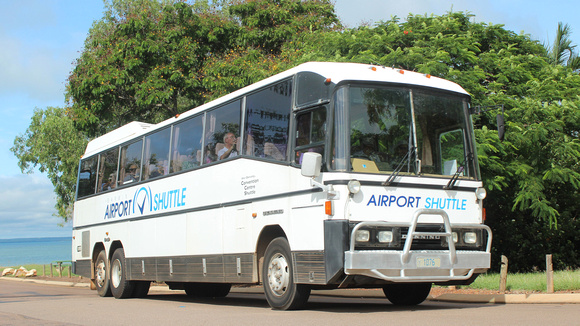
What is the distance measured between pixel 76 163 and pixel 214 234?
2450cm

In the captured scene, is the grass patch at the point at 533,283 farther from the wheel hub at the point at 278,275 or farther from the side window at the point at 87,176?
the side window at the point at 87,176

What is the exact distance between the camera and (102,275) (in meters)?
17.4

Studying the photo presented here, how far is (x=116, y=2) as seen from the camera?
33.5 metres

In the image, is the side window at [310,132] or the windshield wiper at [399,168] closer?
the windshield wiper at [399,168]

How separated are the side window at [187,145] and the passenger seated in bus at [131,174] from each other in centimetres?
220

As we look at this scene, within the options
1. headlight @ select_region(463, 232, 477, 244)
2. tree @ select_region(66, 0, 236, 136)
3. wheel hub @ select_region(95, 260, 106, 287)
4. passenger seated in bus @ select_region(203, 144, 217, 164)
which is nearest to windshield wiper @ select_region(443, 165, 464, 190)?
headlight @ select_region(463, 232, 477, 244)

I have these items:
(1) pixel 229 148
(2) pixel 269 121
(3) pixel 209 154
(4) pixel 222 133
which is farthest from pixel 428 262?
(3) pixel 209 154

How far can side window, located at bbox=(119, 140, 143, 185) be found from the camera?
52.6 feet

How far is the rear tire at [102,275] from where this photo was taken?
17.1m

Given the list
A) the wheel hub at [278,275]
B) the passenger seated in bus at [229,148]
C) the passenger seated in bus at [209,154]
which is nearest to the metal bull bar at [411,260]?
the wheel hub at [278,275]

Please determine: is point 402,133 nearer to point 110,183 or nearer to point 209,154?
point 209,154

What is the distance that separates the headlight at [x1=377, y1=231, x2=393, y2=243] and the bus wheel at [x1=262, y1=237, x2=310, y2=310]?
61.2 inches

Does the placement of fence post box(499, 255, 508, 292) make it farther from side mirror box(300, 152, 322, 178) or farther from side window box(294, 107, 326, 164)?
side mirror box(300, 152, 322, 178)

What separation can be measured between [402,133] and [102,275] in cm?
1056
